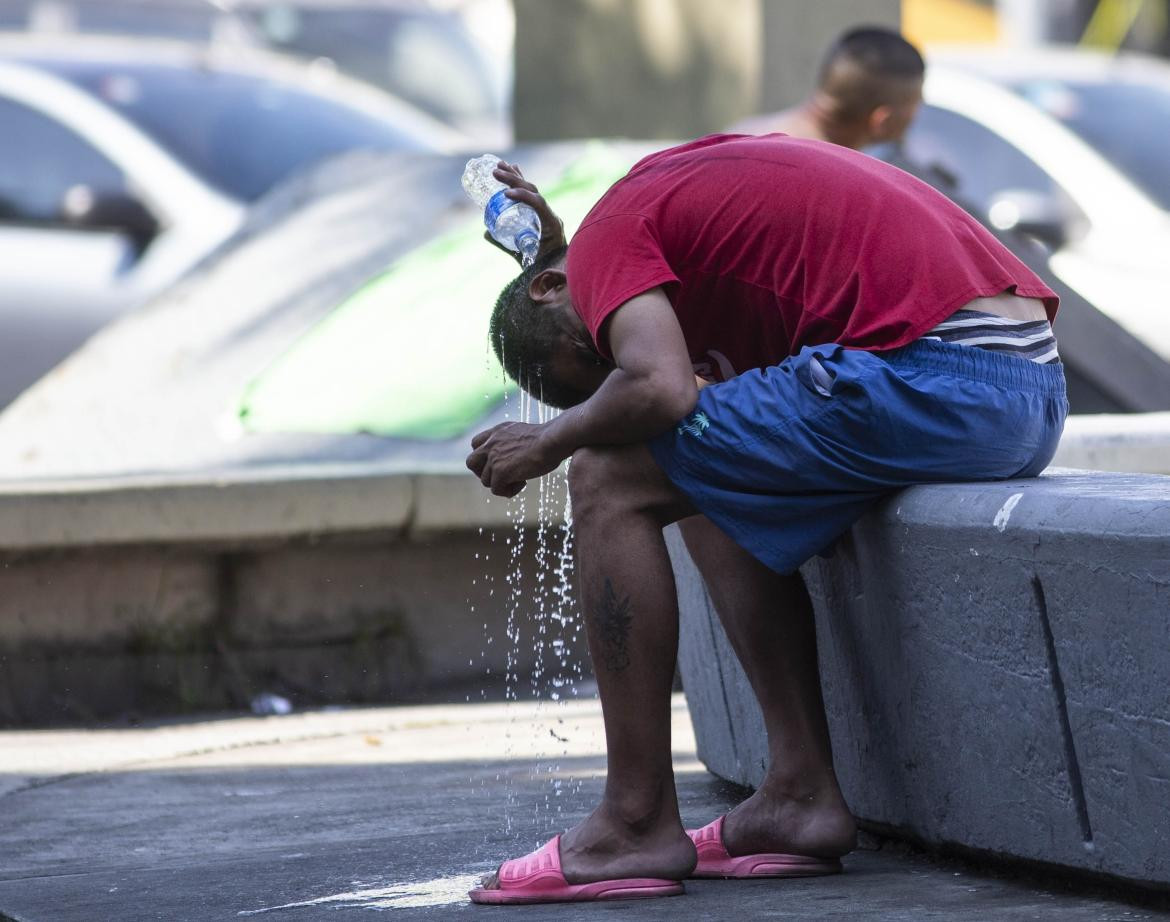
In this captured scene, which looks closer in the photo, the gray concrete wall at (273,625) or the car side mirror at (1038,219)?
the gray concrete wall at (273,625)

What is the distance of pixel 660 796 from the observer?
10.8 ft

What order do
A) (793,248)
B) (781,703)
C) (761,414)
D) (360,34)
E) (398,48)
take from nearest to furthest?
(761,414), (793,248), (781,703), (398,48), (360,34)

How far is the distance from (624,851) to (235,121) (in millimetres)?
6451

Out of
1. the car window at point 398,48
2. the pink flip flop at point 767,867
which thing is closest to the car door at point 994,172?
the pink flip flop at point 767,867

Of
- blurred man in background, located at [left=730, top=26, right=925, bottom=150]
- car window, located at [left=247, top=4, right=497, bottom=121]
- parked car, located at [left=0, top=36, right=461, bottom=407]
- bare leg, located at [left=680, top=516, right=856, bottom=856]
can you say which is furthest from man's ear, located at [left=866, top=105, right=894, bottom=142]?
car window, located at [left=247, top=4, right=497, bottom=121]

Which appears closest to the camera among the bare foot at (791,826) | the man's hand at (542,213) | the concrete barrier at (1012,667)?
the concrete barrier at (1012,667)

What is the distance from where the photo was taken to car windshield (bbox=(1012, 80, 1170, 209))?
8688 mm

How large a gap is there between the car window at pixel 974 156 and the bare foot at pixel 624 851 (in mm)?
5616

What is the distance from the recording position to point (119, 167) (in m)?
8.64

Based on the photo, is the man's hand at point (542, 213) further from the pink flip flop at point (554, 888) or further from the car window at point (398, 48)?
the car window at point (398, 48)

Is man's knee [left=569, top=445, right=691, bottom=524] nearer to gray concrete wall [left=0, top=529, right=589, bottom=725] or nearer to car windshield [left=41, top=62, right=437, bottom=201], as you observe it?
gray concrete wall [left=0, top=529, right=589, bottom=725]

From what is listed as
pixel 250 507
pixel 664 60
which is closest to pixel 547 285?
pixel 250 507

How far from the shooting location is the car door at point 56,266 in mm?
8500

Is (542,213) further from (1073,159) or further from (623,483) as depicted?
(1073,159)
